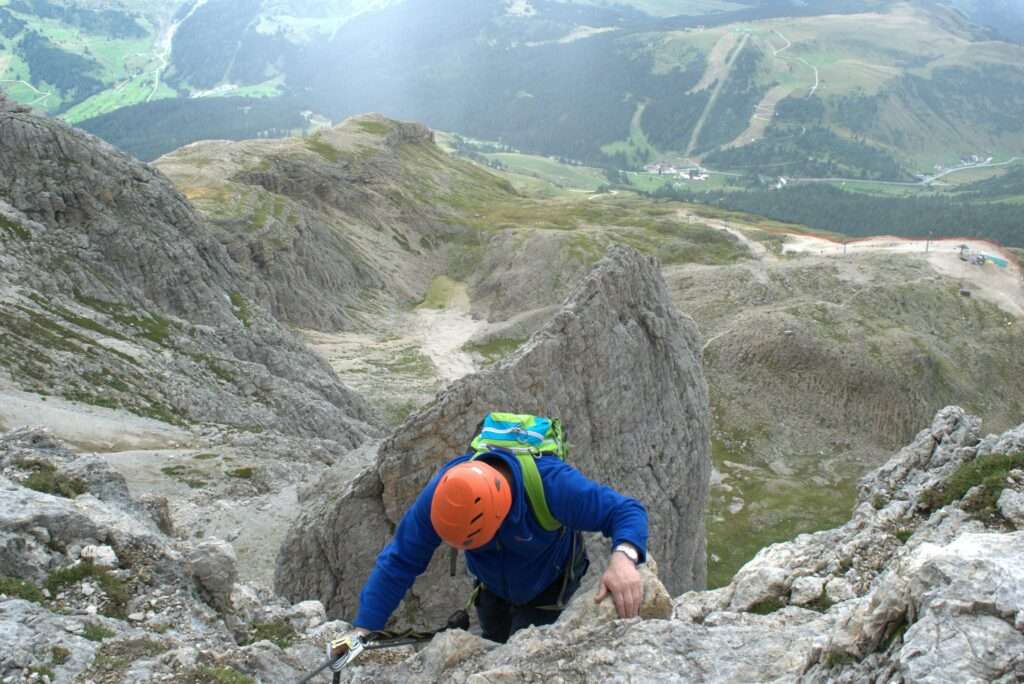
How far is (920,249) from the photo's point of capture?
10406 cm

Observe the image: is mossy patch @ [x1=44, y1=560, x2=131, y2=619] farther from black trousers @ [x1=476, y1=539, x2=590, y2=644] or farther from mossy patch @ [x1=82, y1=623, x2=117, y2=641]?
black trousers @ [x1=476, y1=539, x2=590, y2=644]

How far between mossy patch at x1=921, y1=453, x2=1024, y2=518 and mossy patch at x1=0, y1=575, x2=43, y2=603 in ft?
47.5

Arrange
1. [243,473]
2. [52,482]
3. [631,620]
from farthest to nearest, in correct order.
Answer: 1. [243,473]
2. [52,482]
3. [631,620]

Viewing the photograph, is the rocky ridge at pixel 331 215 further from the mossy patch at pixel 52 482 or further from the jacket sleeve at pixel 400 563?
the jacket sleeve at pixel 400 563

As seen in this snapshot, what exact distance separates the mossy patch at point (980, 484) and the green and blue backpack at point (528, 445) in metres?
7.37

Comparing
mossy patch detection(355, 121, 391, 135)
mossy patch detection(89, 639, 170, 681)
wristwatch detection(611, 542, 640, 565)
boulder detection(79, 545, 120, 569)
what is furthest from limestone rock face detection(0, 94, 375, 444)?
mossy patch detection(355, 121, 391, 135)

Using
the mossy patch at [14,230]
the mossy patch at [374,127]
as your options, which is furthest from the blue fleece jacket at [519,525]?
the mossy patch at [374,127]

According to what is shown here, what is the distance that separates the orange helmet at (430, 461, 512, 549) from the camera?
7.97 meters

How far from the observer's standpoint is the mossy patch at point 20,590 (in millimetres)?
10250

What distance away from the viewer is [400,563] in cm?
879

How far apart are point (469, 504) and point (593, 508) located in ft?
5.25

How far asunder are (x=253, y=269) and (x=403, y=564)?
79.9 metres

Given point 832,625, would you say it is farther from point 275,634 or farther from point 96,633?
point 96,633

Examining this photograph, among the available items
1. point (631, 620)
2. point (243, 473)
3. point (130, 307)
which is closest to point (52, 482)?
point (631, 620)
